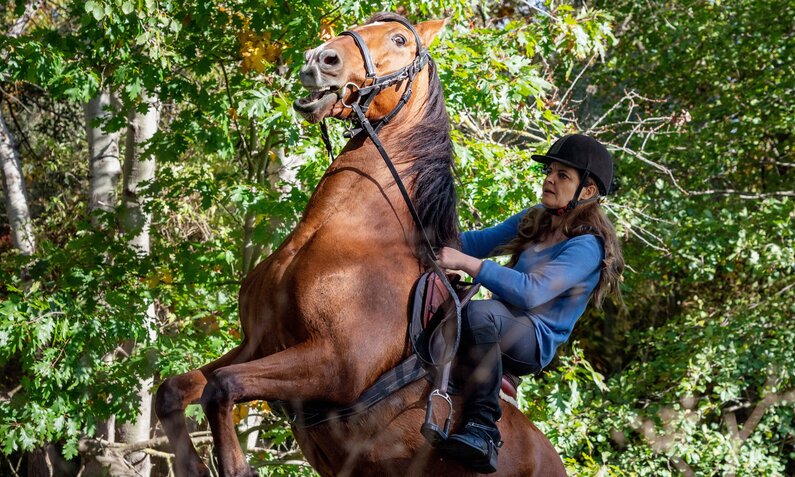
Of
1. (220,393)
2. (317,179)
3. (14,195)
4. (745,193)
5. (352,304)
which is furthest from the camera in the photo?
(745,193)

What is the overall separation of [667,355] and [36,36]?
25.1ft

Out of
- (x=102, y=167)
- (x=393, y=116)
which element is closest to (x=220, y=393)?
(x=393, y=116)

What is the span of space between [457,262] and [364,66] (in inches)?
33.1

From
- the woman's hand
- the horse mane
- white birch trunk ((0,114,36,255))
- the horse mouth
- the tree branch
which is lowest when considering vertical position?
the tree branch

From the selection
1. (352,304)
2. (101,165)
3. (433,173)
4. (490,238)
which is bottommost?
(101,165)

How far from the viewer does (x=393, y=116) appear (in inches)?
140

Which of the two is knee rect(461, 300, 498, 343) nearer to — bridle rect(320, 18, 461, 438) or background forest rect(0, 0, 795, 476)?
bridle rect(320, 18, 461, 438)

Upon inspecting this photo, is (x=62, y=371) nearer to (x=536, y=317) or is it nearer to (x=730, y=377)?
(x=536, y=317)

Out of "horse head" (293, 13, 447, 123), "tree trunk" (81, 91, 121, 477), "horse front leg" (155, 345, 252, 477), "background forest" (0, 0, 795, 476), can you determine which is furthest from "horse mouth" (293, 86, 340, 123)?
"tree trunk" (81, 91, 121, 477)

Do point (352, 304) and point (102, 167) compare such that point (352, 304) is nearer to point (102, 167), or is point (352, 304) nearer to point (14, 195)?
point (102, 167)

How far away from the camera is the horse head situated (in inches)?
127

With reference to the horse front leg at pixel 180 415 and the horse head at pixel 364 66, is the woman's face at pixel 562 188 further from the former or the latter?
the horse front leg at pixel 180 415

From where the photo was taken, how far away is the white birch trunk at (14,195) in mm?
10609

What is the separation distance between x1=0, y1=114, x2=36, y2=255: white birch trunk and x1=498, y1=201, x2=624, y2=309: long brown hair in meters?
8.35
